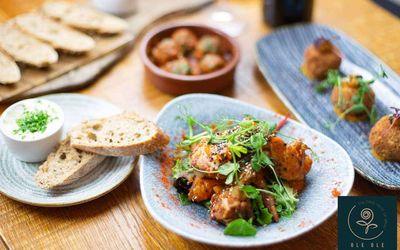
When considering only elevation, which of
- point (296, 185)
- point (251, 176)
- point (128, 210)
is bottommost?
point (128, 210)

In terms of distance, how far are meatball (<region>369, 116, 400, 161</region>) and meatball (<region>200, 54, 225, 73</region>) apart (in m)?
0.83

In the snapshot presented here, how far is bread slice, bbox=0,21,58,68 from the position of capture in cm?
244

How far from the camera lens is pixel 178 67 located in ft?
8.33

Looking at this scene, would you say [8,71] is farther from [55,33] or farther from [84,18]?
[84,18]

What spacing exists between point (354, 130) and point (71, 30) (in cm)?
154

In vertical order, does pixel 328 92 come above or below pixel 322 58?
below

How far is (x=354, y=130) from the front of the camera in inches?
90.7

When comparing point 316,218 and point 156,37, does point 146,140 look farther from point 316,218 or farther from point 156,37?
point 156,37

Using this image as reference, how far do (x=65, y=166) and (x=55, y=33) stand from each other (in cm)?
99

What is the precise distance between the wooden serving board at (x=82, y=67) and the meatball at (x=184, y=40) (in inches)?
10.5

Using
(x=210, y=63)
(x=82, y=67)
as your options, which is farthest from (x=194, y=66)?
(x=82, y=67)

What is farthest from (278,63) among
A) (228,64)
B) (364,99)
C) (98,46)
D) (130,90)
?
(98,46)

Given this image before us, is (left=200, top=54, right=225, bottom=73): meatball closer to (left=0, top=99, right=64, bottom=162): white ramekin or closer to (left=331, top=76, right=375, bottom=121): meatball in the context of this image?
(left=331, top=76, right=375, bottom=121): meatball

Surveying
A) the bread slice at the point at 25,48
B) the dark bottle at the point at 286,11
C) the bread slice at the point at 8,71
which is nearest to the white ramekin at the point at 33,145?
the bread slice at the point at 8,71
